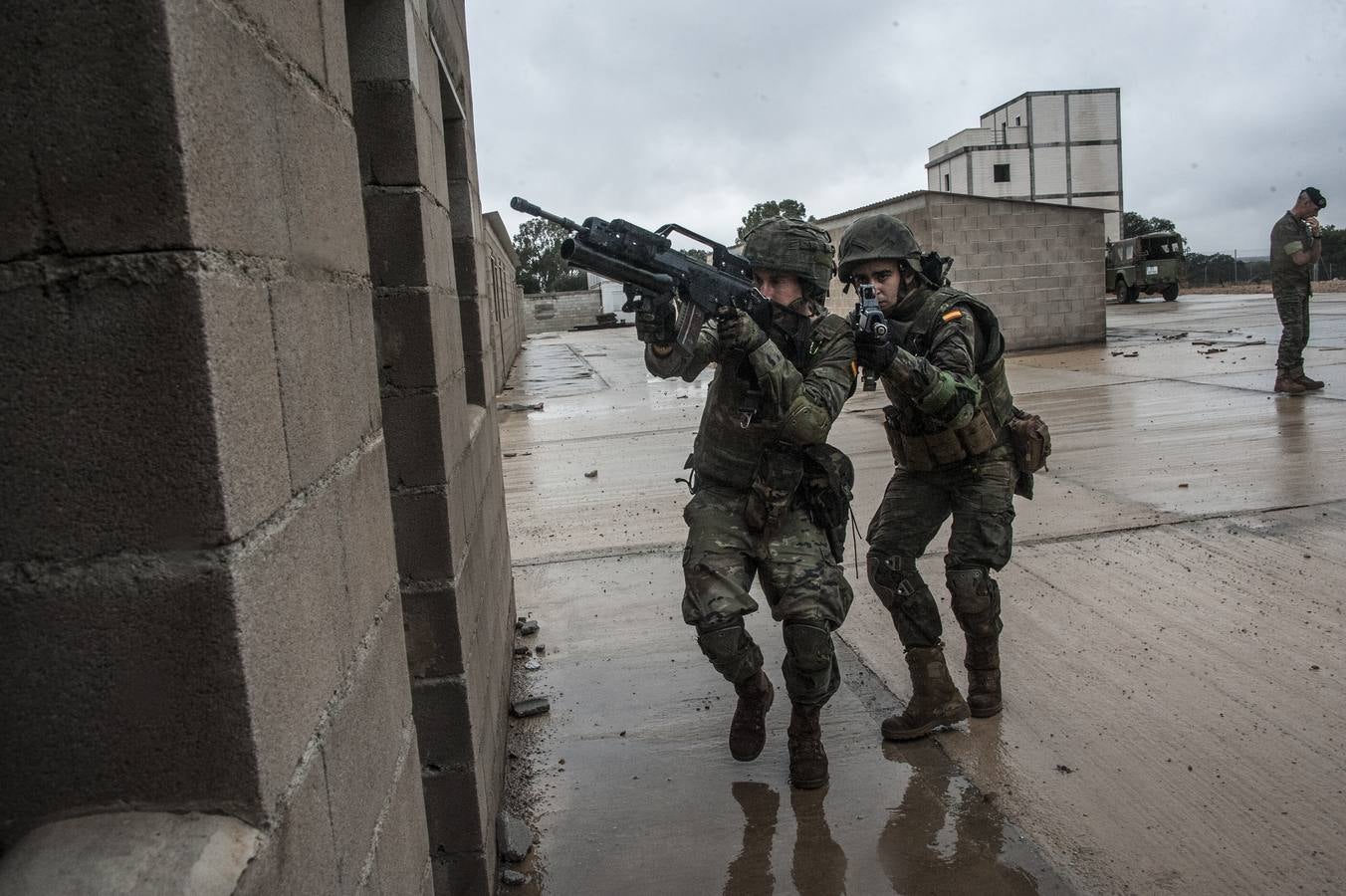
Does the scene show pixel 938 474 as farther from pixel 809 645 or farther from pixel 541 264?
pixel 541 264

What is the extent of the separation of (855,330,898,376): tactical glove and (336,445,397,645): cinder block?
1815 mm

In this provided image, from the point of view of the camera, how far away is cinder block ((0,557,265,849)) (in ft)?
3.61

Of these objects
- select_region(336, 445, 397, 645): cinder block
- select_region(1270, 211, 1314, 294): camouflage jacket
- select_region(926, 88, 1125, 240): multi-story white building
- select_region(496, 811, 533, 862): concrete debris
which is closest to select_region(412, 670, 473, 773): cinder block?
select_region(496, 811, 533, 862): concrete debris

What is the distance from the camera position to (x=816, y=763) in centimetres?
335

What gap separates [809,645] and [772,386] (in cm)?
83

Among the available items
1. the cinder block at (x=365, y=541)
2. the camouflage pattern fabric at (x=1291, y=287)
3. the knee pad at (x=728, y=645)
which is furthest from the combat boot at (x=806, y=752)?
the camouflage pattern fabric at (x=1291, y=287)

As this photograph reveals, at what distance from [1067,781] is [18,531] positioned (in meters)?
2.99

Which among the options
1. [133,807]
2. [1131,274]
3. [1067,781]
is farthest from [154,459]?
[1131,274]

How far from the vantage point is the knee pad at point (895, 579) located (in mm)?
3783

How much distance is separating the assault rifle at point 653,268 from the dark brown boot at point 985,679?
1.50 meters

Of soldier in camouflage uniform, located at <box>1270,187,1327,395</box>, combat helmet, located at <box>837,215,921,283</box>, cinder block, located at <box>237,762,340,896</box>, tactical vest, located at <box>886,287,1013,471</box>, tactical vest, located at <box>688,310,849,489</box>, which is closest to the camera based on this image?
cinder block, located at <box>237,762,340,896</box>

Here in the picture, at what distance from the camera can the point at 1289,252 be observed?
9.70 m

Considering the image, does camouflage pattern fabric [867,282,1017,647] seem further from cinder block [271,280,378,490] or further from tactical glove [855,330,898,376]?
cinder block [271,280,378,490]

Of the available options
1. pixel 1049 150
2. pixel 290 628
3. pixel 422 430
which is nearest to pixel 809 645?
pixel 422 430
